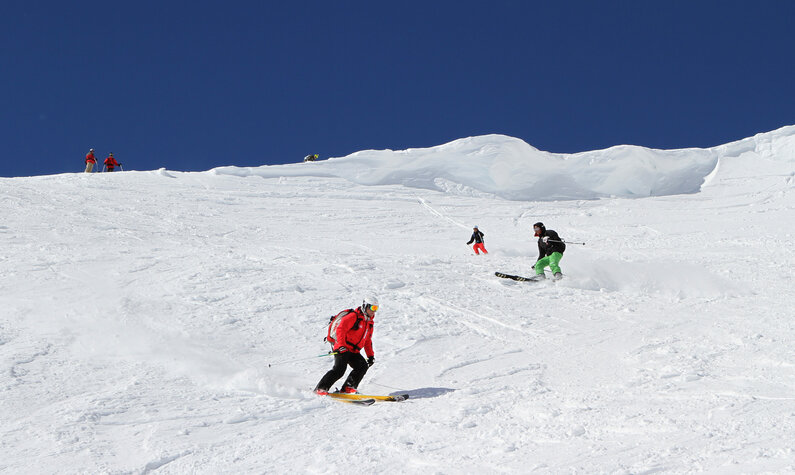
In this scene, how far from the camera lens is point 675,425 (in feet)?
17.0

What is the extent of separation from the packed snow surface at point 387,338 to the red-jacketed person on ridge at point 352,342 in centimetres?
26

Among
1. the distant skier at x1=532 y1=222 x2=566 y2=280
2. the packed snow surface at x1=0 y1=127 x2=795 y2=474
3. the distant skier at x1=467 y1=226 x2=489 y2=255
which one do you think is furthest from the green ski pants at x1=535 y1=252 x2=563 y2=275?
the distant skier at x1=467 y1=226 x2=489 y2=255

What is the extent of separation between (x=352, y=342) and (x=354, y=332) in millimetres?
120

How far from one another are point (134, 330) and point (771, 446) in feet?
26.1

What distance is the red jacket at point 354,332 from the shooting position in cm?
729

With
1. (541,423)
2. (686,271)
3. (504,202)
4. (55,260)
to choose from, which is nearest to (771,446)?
(541,423)

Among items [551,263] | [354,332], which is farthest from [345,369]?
[551,263]

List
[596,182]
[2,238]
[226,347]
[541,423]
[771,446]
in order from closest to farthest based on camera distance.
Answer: [771,446]
[541,423]
[226,347]
[2,238]
[596,182]

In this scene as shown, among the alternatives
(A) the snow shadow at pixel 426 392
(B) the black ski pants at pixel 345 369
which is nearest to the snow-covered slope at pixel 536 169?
(B) the black ski pants at pixel 345 369

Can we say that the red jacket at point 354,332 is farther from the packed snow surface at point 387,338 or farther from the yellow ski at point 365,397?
the yellow ski at point 365,397

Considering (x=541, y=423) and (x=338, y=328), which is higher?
(x=338, y=328)

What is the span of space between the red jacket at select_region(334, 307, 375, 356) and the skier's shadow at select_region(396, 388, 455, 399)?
773mm

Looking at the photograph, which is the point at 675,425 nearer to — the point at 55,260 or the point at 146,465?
the point at 146,465

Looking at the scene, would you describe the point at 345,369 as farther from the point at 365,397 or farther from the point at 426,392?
the point at 426,392
